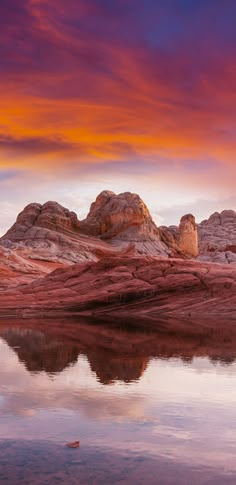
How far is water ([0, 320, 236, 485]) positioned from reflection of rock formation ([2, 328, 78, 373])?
3 cm

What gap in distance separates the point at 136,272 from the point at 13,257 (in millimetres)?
19428

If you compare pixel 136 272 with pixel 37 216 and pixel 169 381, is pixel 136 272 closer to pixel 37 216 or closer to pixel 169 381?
pixel 169 381

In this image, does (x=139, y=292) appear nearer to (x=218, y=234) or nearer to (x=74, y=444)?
(x=74, y=444)

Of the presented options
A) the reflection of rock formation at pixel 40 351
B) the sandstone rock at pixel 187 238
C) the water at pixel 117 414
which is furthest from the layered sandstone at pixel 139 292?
the sandstone rock at pixel 187 238

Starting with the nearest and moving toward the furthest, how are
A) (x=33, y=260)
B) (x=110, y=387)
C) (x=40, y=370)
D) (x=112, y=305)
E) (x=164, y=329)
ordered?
(x=110, y=387), (x=40, y=370), (x=164, y=329), (x=112, y=305), (x=33, y=260)

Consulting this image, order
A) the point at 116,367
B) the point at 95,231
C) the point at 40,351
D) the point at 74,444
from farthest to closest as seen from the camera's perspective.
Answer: the point at 95,231 < the point at 40,351 < the point at 116,367 < the point at 74,444

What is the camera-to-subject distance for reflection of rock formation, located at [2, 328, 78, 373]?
13648mm

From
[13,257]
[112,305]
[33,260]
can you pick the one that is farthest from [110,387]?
[33,260]

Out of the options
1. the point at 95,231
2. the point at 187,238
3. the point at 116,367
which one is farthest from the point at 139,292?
the point at 187,238

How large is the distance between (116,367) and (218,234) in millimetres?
107704

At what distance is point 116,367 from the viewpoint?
13445mm

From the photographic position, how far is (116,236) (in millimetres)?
72062

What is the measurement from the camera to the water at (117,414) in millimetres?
6461

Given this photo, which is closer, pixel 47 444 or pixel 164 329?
pixel 47 444
